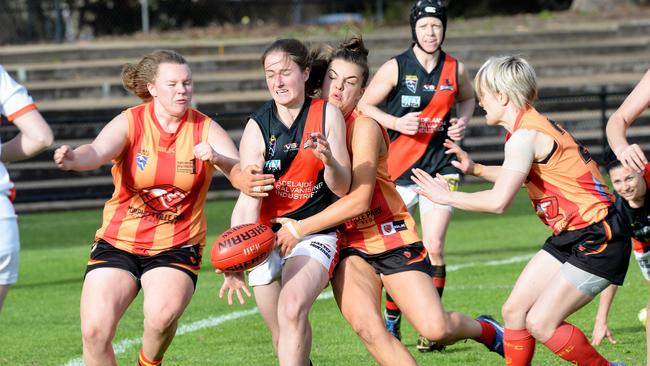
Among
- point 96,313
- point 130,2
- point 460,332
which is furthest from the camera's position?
point 130,2

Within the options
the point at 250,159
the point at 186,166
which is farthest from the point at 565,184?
the point at 186,166

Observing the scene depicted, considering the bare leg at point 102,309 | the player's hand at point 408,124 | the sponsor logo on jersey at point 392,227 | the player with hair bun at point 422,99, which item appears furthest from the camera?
the player with hair bun at point 422,99

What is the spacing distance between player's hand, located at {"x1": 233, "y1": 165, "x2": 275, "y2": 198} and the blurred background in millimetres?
11515

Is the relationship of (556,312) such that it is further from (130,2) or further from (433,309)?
(130,2)

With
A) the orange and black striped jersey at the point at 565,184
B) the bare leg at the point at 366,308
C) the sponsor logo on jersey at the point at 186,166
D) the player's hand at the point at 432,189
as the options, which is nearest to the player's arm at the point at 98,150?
the sponsor logo on jersey at the point at 186,166

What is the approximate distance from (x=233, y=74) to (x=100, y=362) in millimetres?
15987

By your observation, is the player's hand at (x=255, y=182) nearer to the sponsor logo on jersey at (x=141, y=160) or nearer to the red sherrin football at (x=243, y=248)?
the red sherrin football at (x=243, y=248)

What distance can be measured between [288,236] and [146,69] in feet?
4.12

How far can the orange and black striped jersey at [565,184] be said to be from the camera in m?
5.80

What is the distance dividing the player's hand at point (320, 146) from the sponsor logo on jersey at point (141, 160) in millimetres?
995

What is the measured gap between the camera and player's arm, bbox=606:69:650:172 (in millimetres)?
5566

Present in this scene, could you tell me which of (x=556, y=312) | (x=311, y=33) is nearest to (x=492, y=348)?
(x=556, y=312)

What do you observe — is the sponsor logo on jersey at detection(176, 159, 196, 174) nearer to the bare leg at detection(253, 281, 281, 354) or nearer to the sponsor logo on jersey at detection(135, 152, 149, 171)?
the sponsor logo on jersey at detection(135, 152, 149, 171)

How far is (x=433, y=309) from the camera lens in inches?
234
